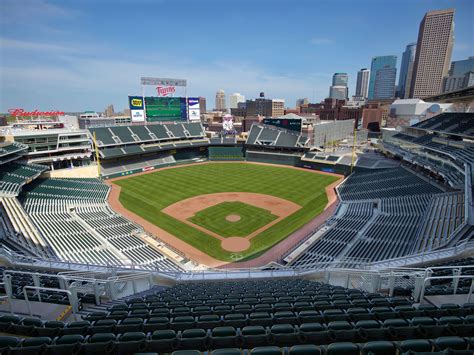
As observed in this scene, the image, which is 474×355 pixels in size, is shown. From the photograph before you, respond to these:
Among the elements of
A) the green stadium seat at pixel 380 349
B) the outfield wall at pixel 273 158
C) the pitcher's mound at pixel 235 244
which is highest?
the green stadium seat at pixel 380 349

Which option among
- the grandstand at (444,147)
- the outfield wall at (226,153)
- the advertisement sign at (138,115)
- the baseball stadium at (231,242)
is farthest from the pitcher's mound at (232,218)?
the advertisement sign at (138,115)

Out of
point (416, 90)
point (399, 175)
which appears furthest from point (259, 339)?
point (416, 90)

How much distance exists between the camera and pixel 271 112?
165 meters

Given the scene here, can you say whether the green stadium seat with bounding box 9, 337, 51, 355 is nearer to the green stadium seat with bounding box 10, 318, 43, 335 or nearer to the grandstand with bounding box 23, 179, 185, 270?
the green stadium seat with bounding box 10, 318, 43, 335

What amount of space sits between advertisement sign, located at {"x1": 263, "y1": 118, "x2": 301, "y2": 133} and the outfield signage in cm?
3277

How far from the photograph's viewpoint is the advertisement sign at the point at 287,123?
64363mm

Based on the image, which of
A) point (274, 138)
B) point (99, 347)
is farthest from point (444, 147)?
point (99, 347)

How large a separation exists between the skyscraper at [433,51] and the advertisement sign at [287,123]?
6553 inches

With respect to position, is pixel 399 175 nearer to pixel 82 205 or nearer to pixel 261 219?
pixel 261 219

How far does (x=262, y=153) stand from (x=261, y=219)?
35.7 metres

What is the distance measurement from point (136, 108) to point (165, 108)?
781 centimetres

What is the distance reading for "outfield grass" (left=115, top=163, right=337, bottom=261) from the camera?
87.7 ft

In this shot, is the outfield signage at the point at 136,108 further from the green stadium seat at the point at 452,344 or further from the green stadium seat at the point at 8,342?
the green stadium seat at the point at 452,344

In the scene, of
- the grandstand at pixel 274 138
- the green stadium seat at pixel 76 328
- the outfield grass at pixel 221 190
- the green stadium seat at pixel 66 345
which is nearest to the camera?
the green stadium seat at pixel 66 345
